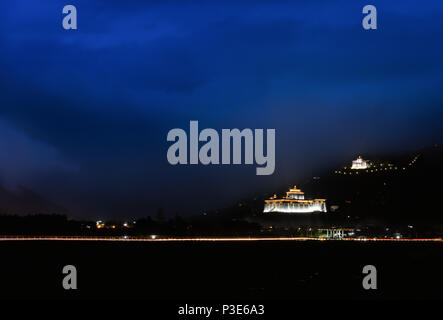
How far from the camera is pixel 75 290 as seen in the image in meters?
52.4

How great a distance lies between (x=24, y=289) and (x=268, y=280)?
21701 millimetres
